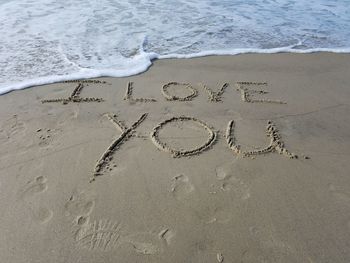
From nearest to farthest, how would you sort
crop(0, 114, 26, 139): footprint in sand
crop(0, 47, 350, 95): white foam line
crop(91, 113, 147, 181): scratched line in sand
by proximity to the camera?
1. crop(91, 113, 147, 181): scratched line in sand
2. crop(0, 114, 26, 139): footprint in sand
3. crop(0, 47, 350, 95): white foam line

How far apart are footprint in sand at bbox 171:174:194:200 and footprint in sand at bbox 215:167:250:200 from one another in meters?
0.24

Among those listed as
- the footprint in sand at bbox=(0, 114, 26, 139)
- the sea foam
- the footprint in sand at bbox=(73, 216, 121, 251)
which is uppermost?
the footprint in sand at bbox=(73, 216, 121, 251)

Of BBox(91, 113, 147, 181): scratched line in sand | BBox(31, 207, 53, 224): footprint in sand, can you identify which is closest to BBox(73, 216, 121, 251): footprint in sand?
BBox(31, 207, 53, 224): footprint in sand

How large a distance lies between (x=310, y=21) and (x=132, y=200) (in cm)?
536

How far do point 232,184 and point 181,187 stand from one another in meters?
0.39

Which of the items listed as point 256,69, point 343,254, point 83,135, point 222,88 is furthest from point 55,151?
point 256,69

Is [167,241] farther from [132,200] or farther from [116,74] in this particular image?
[116,74]

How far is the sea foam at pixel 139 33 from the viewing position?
14.9 ft

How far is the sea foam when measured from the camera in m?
4.54

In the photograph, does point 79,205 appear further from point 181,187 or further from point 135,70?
point 135,70

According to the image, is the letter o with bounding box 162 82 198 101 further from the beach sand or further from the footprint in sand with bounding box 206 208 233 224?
the footprint in sand with bounding box 206 208 233 224

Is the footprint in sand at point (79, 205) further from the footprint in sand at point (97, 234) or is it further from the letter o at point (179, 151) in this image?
the letter o at point (179, 151)

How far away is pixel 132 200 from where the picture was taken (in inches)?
102

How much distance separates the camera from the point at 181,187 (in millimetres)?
2705
